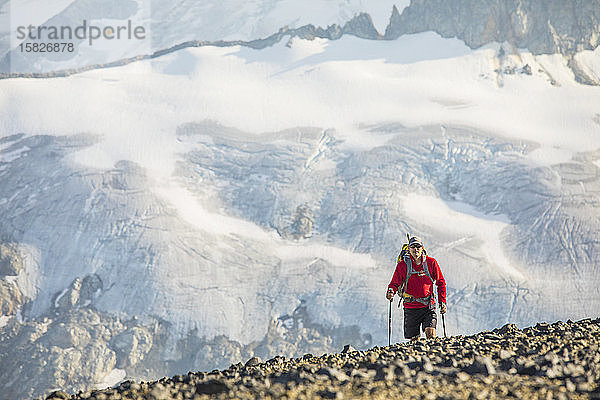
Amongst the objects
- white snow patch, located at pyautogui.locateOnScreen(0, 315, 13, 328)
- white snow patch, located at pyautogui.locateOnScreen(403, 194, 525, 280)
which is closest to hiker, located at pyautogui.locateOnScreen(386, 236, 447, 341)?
white snow patch, located at pyautogui.locateOnScreen(403, 194, 525, 280)

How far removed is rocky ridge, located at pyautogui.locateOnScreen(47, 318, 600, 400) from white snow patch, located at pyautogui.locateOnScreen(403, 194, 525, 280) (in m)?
47.6

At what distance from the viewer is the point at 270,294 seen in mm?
55094

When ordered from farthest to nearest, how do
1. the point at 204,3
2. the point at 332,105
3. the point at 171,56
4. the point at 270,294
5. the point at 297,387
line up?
the point at 204,3
the point at 171,56
the point at 332,105
the point at 270,294
the point at 297,387

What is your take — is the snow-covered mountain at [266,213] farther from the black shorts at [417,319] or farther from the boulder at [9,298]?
the black shorts at [417,319]

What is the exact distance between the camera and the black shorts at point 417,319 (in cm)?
1312

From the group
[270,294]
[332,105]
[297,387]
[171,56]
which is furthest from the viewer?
[171,56]

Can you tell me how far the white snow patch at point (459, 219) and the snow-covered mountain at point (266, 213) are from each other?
0.58 ft

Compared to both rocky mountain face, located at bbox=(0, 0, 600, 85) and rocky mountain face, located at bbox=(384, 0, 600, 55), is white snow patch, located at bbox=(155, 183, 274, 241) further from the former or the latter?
rocky mountain face, located at bbox=(384, 0, 600, 55)

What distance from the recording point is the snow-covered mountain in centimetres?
5188

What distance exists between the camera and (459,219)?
5938 centimetres

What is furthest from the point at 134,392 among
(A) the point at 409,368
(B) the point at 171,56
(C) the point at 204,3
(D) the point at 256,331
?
(C) the point at 204,3

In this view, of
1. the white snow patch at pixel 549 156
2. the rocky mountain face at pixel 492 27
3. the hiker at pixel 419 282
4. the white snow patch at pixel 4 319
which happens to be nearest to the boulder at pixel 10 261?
the white snow patch at pixel 4 319

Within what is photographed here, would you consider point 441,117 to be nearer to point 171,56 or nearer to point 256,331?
point 256,331

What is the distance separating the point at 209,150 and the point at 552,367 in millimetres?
59576
